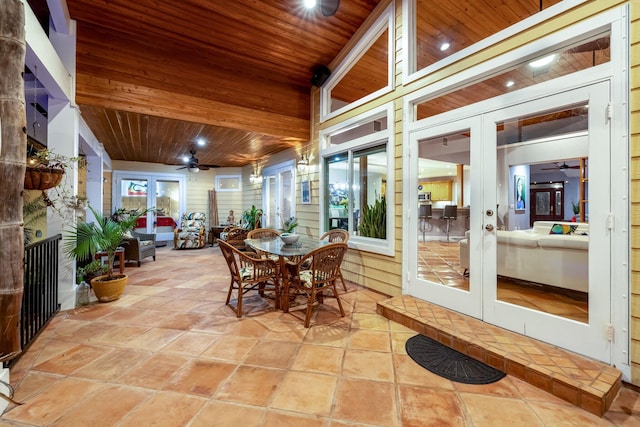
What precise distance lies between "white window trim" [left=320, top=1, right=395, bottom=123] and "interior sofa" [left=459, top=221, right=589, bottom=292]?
2340 millimetres

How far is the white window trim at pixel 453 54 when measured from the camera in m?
2.22

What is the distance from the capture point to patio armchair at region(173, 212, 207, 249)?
7.82 metres

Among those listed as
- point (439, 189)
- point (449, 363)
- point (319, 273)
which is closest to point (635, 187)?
point (449, 363)

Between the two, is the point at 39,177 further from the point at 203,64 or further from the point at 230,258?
the point at 203,64

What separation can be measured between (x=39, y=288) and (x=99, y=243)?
68 cm

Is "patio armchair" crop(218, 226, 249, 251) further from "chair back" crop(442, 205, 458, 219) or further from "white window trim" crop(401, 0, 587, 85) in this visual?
"chair back" crop(442, 205, 458, 219)

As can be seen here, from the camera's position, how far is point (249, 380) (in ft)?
6.33

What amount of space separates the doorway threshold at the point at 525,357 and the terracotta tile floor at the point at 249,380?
8 cm

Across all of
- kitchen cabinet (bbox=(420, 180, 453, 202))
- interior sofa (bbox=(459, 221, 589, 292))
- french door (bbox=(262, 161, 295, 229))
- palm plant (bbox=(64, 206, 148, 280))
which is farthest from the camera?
kitchen cabinet (bbox=(420, 180, 453, 202))

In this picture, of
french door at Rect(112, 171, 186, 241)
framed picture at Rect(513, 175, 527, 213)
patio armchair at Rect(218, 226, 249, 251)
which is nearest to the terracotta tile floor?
framed picture at Rect(513, 175, 527, 213)

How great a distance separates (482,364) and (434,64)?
300cm

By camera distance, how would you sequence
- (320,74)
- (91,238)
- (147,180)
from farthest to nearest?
(147,180) < (320,74) < (91,238)

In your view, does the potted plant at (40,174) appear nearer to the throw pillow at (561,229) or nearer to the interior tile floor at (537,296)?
the interior tile floor at (537,296)

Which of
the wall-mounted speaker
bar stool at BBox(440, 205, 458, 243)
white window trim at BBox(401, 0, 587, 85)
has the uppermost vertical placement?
the wall-mounted speaker
